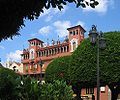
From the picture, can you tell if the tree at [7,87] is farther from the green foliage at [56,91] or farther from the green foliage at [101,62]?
the green foliage at [101,62]

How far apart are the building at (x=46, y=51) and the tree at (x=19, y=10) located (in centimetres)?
7570

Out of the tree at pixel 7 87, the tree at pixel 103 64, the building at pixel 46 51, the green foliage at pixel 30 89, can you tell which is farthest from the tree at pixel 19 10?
the building at pixel 46 51

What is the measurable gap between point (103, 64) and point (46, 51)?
5108cm

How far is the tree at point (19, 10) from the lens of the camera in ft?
18.7

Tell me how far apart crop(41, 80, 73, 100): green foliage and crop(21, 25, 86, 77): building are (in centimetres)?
6216

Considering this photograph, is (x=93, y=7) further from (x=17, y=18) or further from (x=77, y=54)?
(x=77, y=54)

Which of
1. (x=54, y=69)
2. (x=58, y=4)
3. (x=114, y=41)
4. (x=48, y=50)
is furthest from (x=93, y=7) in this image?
(x=48, y=50)

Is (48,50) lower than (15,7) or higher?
higher

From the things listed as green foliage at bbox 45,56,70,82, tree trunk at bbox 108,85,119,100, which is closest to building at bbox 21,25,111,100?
green foliage at bbox 45,56,70,82

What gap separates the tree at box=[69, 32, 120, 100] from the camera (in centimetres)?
4162

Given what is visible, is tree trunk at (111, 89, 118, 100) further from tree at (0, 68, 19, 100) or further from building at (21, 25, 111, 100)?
building at (21, 25, 111, 100)

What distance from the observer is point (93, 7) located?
5.75m

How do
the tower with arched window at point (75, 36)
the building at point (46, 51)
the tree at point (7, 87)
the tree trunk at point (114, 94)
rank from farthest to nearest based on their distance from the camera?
the building at point (46, 51), the tower with arched window at point (75, 36), the tree trunk at point (114, 94), the tree at point (7, 87)

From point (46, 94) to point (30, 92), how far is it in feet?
7.34
